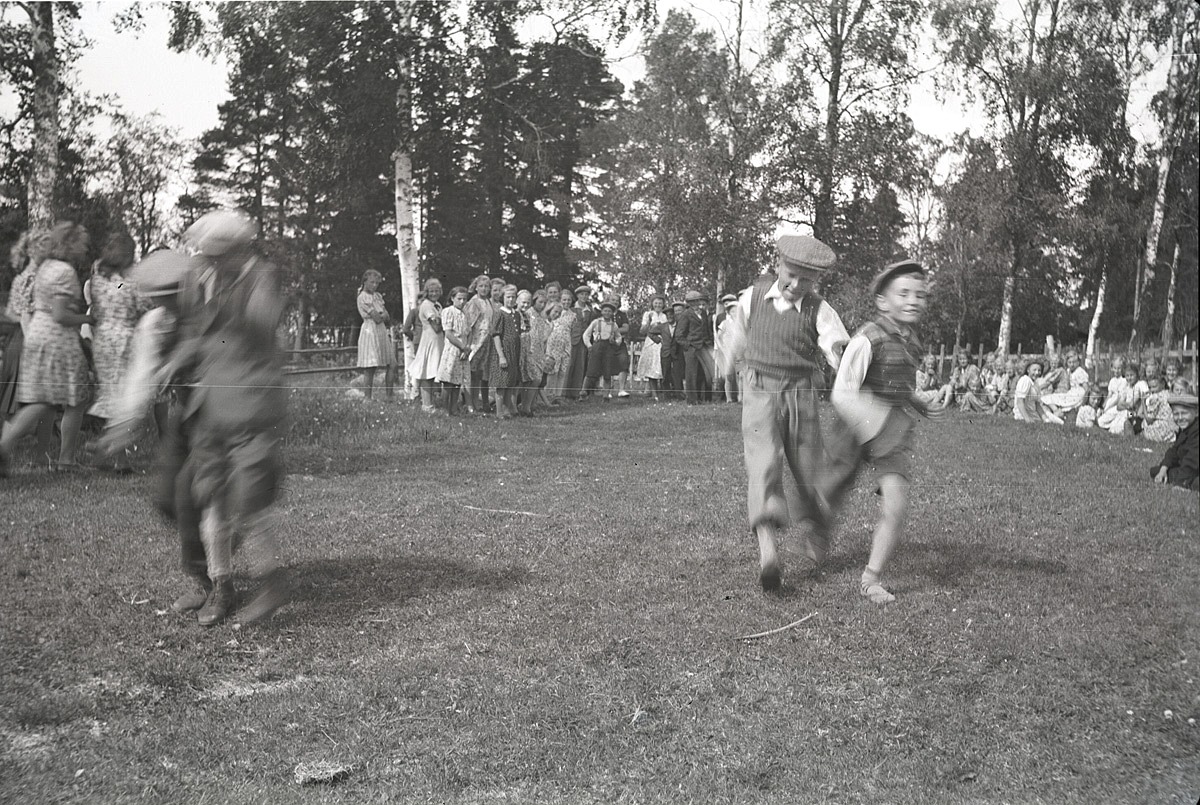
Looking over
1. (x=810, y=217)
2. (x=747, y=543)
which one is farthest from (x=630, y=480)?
(x=810, y=217)

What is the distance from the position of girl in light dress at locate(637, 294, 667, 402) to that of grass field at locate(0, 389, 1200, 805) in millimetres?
204

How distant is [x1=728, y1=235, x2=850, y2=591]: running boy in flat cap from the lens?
14.6 feet

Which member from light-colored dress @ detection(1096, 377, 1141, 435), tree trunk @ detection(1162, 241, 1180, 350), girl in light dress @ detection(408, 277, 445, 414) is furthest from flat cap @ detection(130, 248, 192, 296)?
light-colored dress @ detection(1096, 377, 1141, 435)

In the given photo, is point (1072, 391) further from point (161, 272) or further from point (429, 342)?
point (161, 272)

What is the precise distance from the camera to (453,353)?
5.45 m

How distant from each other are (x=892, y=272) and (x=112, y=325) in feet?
10.1

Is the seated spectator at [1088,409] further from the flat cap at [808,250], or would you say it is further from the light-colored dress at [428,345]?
the light-colored dress at [428,345]

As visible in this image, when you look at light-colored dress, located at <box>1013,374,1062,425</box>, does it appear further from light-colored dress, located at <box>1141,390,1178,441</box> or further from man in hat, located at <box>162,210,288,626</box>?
man in hat, located at <box>162,210,288,626</box>

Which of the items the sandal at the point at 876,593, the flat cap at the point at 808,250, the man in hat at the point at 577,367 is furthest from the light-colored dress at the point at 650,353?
the sandal at the point at 876,593

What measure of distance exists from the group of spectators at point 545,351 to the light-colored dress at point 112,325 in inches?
31.0

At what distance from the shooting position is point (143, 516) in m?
5.39

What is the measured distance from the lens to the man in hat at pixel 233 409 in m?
3.52

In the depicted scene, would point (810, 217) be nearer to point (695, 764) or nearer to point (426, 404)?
point (695, 764)

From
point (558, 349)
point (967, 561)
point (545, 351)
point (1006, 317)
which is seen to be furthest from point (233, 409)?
point (558, 349)
